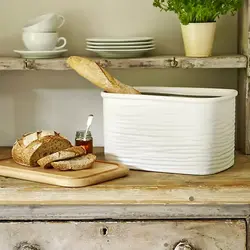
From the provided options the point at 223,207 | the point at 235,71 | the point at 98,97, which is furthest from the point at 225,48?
the point at 223,207

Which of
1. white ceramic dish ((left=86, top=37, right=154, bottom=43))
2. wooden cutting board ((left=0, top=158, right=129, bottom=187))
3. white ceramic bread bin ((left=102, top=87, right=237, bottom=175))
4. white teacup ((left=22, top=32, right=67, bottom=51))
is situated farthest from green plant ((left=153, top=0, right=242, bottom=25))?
wooden cutting board ((left=0, top=158, right=129, bottom=187))

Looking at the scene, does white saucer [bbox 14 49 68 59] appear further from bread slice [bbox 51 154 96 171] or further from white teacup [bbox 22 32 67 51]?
bread slice [bbox 51 154 96 171]

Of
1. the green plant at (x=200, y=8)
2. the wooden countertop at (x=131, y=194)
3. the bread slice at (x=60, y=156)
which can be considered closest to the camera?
the wooden countertop at (x=131, y=194)

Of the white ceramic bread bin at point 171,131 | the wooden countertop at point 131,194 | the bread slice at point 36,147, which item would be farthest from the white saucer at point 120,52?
the wooden countertop at point 131,194

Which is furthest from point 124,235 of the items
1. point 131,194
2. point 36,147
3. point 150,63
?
point 150,63

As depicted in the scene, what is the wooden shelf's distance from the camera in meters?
2.17

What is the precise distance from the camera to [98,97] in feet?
8.04

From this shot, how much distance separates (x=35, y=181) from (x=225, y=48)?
87 centimetres

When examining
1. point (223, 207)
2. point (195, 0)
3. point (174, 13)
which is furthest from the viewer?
point (174, 13)

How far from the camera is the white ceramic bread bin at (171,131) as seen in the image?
6.39ft

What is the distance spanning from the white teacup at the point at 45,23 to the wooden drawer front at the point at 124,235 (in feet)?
2.17

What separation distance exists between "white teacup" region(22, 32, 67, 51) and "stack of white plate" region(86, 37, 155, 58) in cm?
12

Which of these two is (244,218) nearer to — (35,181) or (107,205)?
(107,205)

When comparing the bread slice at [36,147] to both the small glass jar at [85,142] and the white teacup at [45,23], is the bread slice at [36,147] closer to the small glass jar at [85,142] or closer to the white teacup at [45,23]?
the small glass jar at [85,142]
